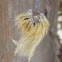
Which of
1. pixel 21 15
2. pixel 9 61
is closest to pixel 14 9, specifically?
pixel 21 15

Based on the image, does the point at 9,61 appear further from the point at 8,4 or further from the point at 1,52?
the point at 8,4

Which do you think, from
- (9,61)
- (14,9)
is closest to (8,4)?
(14,9)

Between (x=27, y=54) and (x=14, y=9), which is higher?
(x=14, y=9)

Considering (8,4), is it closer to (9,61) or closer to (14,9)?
(14,9)

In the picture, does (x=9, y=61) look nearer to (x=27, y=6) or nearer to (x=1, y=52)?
(x=1, y=52)

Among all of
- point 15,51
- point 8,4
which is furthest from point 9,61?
point 8,4

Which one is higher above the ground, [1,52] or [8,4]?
[8,4]
